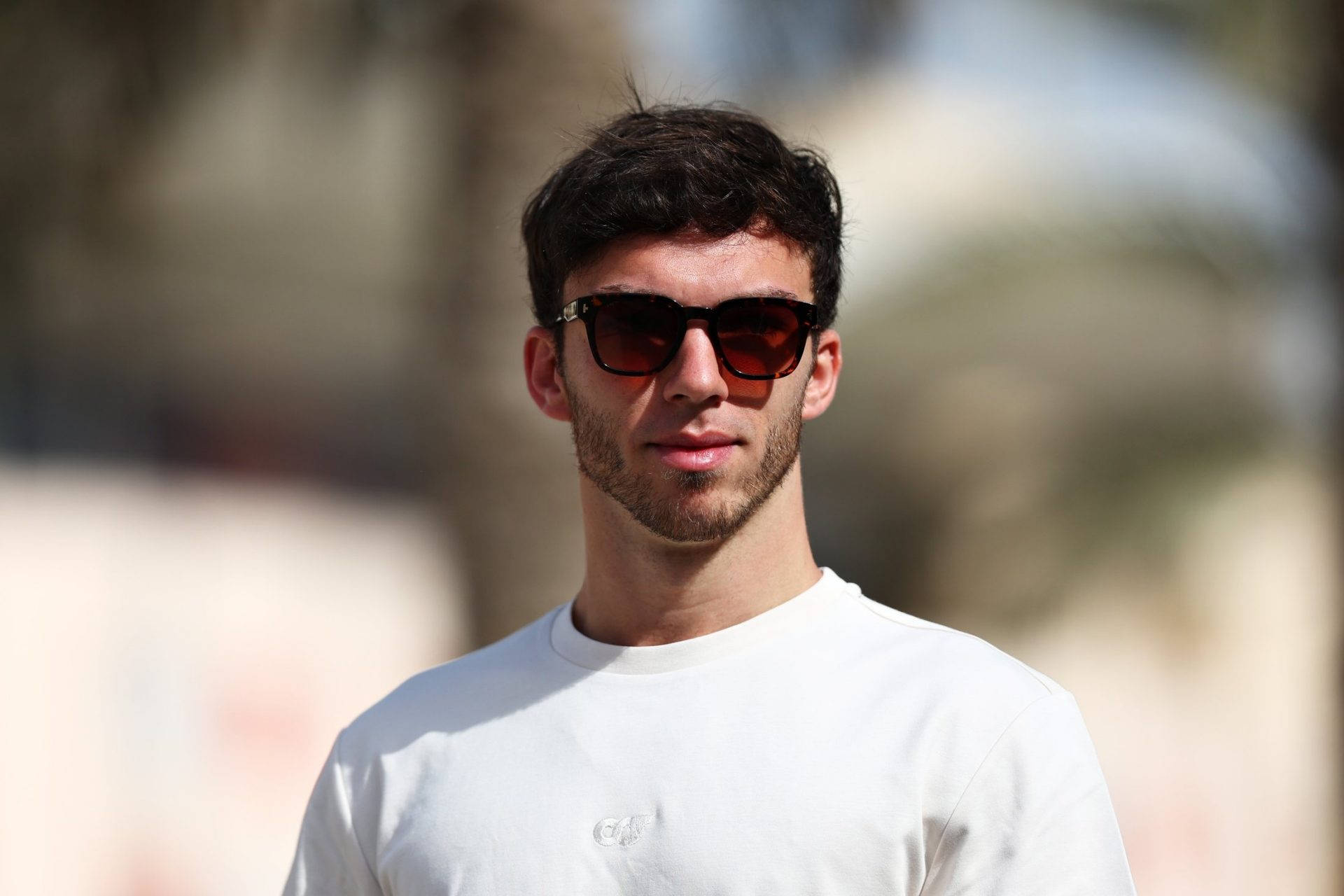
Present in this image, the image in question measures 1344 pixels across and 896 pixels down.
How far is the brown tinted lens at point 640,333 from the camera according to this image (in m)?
2.28

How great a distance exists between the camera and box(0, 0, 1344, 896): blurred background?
502 cm

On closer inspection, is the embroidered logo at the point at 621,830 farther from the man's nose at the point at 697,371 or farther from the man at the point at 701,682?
the man's nose at the point at 697,371

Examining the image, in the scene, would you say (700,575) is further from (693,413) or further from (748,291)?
(748,291)

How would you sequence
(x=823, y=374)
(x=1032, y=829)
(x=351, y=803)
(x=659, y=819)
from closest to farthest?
1. (x=1032, y=829)
2. (x=659, y=819)
3. (x=351, y=803)
4. (x=823, y=374)

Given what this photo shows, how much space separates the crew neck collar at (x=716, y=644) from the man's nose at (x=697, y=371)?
1.17ft

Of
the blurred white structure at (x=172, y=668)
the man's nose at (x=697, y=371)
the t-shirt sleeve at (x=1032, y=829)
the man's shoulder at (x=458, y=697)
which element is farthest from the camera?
the blurred white structure at (x=172, y=668)

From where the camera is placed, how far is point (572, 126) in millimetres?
4664

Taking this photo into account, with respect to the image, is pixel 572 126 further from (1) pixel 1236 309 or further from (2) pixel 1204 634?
(2) pixel 1204 634

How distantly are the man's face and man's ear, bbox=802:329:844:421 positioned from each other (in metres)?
0.14

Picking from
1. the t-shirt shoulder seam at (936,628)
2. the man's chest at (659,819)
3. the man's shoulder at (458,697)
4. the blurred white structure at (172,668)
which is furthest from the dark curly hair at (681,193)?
the blurred white structure at (172,668)

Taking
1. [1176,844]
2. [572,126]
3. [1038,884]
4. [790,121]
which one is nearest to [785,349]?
[1038,884]

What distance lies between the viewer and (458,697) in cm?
242

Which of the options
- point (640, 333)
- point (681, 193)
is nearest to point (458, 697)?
point (640, 333)

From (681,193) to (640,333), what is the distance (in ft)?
0.80
